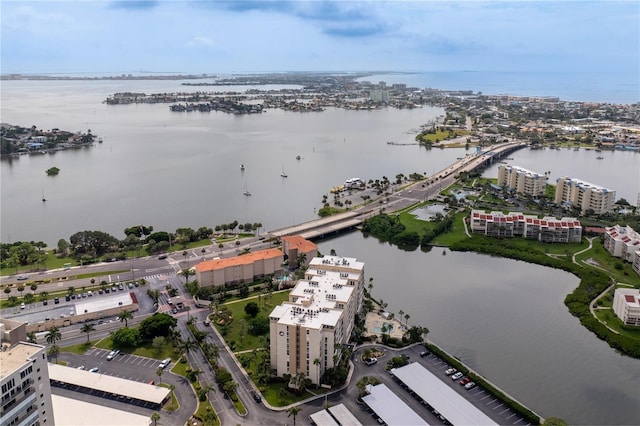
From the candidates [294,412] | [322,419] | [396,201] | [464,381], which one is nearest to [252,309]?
[294,412]

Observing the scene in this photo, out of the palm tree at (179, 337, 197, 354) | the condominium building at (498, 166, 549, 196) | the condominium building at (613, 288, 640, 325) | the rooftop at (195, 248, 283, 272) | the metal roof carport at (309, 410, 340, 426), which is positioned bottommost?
the metal roof carport at (309, 410, 340, 426)

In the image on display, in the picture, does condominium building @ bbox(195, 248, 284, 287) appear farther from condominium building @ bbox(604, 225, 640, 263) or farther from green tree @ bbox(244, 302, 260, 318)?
condominium building @ bbox(604, 225, 640, 263)

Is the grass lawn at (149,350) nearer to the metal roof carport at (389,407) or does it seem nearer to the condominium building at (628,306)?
the metal roof carport at (389,407)

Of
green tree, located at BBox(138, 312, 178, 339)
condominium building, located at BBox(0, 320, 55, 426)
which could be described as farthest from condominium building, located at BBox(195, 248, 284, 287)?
condominium building, located at BBox(0, 320, 55, 426)

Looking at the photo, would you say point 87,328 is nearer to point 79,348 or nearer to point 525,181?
point 79,348

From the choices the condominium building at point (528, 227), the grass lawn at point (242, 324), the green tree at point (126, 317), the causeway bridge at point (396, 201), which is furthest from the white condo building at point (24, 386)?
the condominium building at point (528, 227)

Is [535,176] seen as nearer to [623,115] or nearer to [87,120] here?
[623,115]
